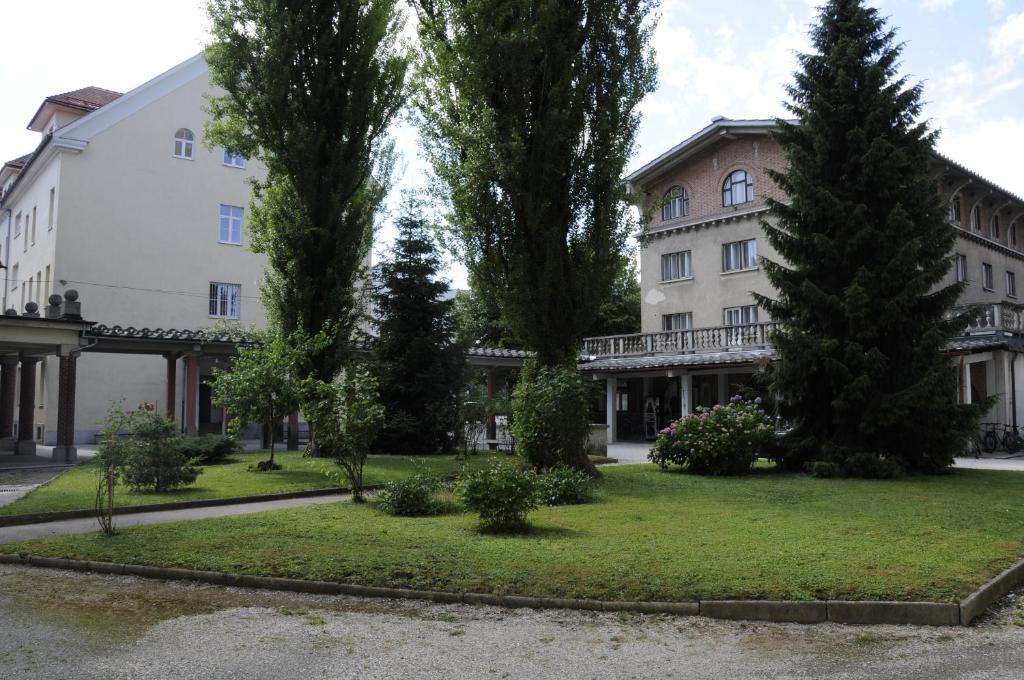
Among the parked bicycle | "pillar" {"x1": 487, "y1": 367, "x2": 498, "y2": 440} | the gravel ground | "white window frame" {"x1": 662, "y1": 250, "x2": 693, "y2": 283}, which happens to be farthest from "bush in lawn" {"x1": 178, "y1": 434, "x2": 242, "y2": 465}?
"white window frame" {"x1": 662, "y1": 250, "x2": 693, "y2": 283}

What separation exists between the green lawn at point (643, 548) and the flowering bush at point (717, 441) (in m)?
4.28

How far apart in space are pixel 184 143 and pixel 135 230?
451 cm

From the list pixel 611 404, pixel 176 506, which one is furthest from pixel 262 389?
pixel 611 404

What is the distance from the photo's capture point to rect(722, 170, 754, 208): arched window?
34000 millimetres

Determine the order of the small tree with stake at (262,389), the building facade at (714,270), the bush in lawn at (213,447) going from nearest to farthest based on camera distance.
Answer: the small tree with stake at (262,389), the bush in lawn at (213,447), the building facade at (714,270)

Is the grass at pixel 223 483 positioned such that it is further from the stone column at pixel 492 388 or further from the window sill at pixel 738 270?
the window sill at pixel 738 270

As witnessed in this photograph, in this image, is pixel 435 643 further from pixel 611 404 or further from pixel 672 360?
pixel 611 404

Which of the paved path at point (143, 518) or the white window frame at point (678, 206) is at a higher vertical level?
the white window frame at point (678, 206)

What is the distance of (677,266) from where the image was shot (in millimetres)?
36812

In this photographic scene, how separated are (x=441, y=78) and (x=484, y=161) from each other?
2.10m

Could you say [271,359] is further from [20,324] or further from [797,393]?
[797,393]

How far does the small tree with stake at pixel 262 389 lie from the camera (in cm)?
1719

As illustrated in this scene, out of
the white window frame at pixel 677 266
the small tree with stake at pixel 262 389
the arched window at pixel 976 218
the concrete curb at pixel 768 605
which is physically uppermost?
A: the arched window at pixel 976 218

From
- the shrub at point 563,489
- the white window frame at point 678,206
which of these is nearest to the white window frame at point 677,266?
the white window frame at point 678,206
